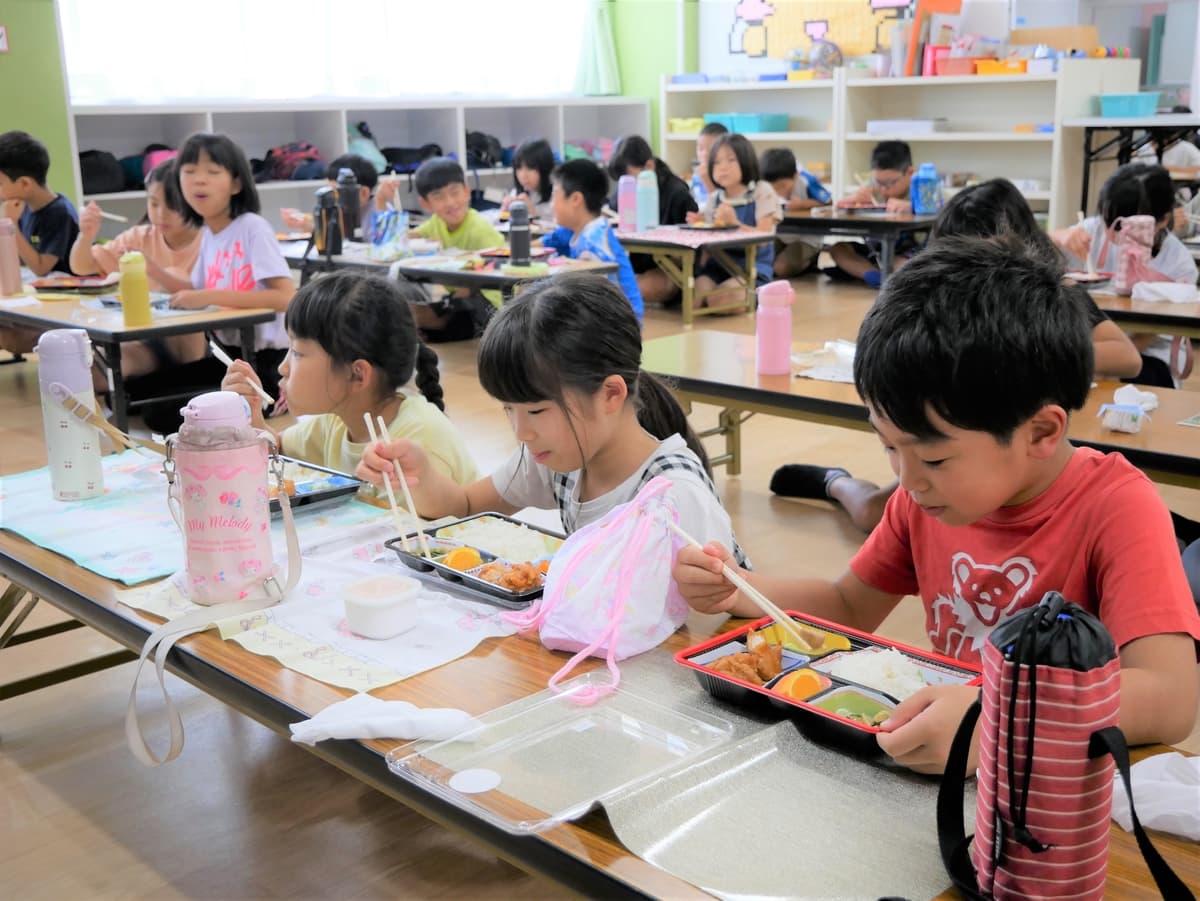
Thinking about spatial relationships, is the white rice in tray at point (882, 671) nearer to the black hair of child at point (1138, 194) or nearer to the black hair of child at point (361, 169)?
the black hair of child at point (1138, 194)

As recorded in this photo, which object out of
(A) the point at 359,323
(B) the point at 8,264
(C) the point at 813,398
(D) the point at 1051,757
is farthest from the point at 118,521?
(B) the point at 8,264

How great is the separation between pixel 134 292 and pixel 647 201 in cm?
352

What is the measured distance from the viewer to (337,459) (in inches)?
90.0

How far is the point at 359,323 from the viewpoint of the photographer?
6.97 feet

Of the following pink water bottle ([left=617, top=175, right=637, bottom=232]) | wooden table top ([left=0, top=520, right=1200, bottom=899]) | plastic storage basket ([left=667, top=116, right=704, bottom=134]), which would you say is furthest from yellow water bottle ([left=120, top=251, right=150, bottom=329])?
plastic storage basket ([left=667, top=116, right=704, bottom=134])

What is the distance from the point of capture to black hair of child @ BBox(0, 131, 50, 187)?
4.95m

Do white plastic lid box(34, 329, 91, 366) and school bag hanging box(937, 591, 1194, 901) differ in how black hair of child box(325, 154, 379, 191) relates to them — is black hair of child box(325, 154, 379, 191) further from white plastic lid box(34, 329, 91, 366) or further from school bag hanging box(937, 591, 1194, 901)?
school bag hanging box(937, 591, 1194, 901)

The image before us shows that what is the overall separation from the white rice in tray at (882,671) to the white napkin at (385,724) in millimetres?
350

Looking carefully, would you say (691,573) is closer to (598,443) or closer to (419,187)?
(598,443)

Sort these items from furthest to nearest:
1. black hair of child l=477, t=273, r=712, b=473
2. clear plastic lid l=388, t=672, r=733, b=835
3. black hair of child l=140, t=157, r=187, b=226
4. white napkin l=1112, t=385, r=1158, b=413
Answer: black hair of child l=140, t=157, r=187, b=226 < white napkin l=1112, t=385, r=1158, b=413 < black hair of child l=477, t=273, r=712, b=473 < clear plastic lid l=388, t=672, r=733, b=835

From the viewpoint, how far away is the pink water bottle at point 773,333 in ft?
9.74

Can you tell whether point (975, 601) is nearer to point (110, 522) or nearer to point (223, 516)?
point (223, 516)

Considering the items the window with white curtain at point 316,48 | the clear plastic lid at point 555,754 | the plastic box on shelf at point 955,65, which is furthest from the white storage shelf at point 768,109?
the clear plastic lid at point 555,754

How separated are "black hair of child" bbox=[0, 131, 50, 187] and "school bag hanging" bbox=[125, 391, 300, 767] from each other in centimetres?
414
